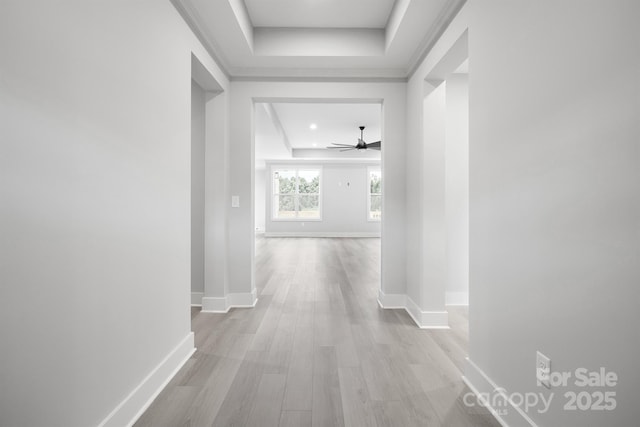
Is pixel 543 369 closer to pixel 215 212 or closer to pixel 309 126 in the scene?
pixel 215 212

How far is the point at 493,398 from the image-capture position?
1.62m

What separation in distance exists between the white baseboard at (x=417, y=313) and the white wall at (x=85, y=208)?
2.10m

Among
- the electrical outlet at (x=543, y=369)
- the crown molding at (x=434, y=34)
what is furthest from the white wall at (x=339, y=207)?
the electrical outlet at (x=543, y=369)

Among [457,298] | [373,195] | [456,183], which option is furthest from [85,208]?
[373,195]

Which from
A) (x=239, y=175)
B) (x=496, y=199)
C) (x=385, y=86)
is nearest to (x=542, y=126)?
(x=496, y=199)

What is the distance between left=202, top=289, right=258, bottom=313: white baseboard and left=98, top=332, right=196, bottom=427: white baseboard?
3.00 feet

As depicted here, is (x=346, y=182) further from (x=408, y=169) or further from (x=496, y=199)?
(x=496, y=199)

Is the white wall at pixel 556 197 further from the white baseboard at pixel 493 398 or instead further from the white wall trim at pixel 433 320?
the white wall trim at pixel 433 320

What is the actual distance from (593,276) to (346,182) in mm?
9551

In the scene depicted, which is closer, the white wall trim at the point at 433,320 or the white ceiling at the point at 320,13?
the white ceiling at the point at 320,13

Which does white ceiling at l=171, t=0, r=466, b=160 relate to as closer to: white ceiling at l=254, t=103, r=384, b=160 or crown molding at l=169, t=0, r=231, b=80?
crown molding at l=169, t=0, r=231, b=80

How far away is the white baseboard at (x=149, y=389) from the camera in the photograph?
4.71ft

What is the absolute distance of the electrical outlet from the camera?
1.25 m

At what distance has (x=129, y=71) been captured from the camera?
60.1 inches
